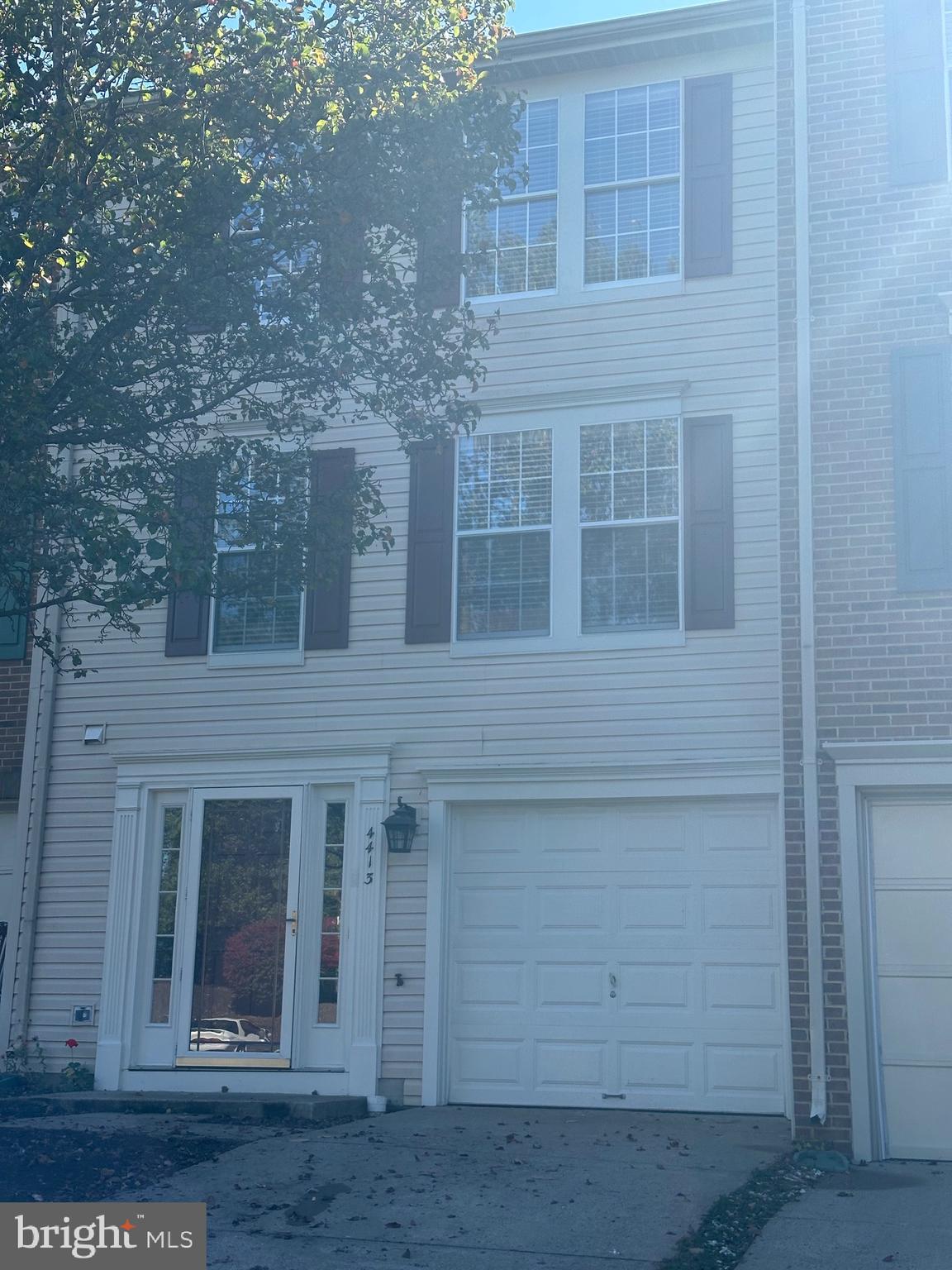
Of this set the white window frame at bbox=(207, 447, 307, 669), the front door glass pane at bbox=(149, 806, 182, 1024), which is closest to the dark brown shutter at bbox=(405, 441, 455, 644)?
the white window frame at bbox=(207, 447, 307, 669)

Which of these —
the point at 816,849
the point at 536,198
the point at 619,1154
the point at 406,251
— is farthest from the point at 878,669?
the point at 536,198

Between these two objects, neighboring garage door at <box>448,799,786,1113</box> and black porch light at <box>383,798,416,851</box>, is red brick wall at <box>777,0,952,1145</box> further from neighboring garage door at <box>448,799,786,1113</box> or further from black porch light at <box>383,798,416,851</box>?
black porch light at <box>383,798,416,851</box>

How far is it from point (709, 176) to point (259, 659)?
533 centimetres

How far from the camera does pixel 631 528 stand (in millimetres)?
11570

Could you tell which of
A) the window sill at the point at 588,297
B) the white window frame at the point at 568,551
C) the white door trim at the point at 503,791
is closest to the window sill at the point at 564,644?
the white window frame at the point at 568,551

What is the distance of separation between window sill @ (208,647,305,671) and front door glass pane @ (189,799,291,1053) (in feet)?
3.67

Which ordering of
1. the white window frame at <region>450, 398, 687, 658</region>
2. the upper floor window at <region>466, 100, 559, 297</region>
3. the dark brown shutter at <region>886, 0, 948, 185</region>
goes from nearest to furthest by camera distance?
the dark brown shutter at <region>886, 0, 948, 185</region> < the white window frame at <region>450, 398, 687, 658</region> < the upper floor window at <region>466, 100, 559, 297</region>

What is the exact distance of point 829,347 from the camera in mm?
10297

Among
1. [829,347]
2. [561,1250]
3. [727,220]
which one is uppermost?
[727,220]

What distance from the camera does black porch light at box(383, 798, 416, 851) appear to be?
11531mm

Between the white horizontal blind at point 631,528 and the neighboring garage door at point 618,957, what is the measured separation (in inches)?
59.7

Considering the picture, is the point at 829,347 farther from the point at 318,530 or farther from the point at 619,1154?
the point at 619,1154

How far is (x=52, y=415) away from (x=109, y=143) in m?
1.62

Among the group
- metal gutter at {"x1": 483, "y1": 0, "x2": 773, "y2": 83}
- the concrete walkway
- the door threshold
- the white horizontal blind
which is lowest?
the concrete walkway
